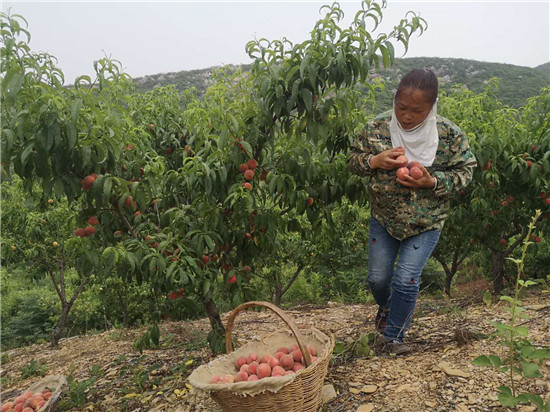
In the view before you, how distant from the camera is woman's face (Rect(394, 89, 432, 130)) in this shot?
2213mm

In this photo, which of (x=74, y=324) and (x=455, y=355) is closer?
(x=455, y=355)

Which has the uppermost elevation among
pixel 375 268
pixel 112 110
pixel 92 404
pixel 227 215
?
pixel 112 110

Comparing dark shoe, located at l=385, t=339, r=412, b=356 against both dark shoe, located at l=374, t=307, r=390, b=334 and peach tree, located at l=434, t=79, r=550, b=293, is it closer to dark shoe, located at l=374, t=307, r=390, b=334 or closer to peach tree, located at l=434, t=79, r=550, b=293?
dark shoe, located at l=374, t=307, r=390, b=334

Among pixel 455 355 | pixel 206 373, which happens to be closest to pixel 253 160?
pixel 206 373

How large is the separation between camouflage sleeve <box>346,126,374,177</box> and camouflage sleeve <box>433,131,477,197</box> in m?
0.40

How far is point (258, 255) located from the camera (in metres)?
2.95

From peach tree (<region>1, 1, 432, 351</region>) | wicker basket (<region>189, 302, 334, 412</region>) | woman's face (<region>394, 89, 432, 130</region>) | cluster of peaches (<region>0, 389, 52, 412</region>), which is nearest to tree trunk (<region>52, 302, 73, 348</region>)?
cluster of peaches (<region>0, 389, 52, 412</region>)

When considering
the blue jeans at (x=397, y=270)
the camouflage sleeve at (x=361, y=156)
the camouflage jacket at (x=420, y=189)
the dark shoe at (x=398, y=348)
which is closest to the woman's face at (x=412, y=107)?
the camouflage jacket at (x=420, y=189)

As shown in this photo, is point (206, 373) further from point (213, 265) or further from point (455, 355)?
point (455, 355)

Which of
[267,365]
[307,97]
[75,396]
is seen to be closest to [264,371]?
[267,365]

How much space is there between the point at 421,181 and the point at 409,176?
74mm

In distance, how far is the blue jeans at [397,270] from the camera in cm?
241

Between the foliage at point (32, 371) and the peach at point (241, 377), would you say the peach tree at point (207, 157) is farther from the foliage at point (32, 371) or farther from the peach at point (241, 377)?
the foliage at point (32, 371)

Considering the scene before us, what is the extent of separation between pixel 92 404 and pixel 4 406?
1.63 feet
